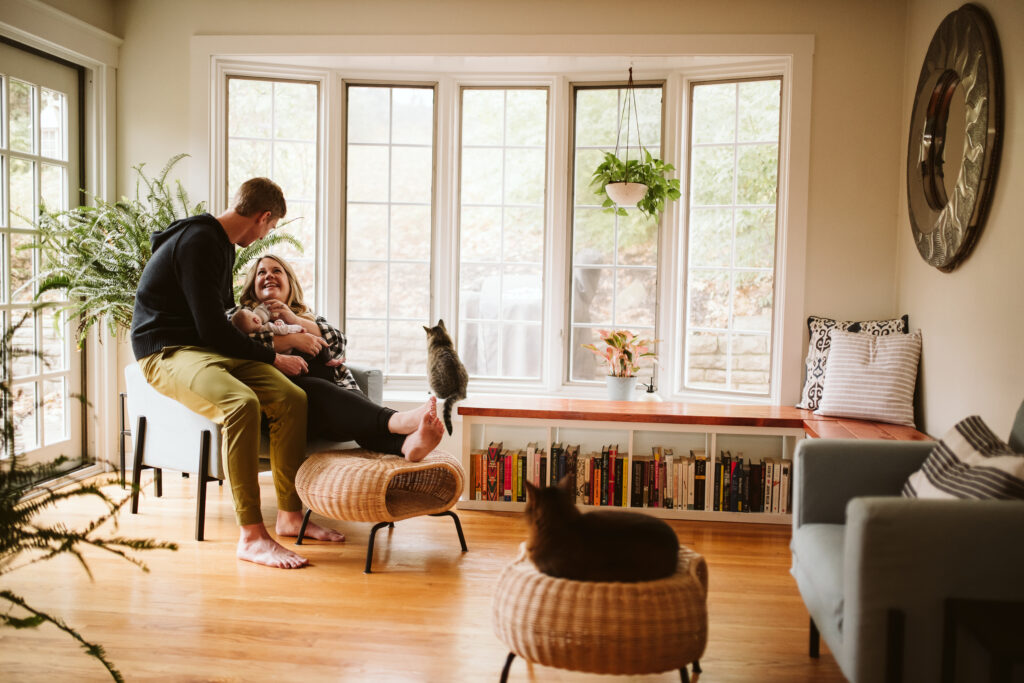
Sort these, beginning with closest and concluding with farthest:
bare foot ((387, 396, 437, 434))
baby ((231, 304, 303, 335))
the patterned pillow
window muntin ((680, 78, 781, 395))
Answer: bare foot ((387, 396, 437, 434)), baby ((231, 304, 303, 335)), the patterned pillow, window muntin ((680, 78, 781, 395))

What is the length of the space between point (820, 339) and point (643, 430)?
1003 mm

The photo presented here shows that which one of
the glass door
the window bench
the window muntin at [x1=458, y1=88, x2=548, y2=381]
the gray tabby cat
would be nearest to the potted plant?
the window bench

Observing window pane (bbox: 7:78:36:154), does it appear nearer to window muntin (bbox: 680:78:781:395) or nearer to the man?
the man

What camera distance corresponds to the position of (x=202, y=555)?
9.77 feet

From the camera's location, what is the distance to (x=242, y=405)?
2.93m

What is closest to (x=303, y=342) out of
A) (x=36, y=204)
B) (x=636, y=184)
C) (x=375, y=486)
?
(x=375, y=486)

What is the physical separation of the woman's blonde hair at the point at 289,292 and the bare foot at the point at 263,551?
3.29 ft

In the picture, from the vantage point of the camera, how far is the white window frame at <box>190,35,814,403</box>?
12.9ft

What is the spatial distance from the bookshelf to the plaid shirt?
57 centimetres

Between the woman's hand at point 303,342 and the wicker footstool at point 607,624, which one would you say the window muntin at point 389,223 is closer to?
the woman's hand at point 303,342

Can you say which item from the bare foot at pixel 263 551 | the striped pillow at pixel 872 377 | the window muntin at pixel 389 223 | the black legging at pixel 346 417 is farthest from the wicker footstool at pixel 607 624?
the window muntin at pixel 389 223

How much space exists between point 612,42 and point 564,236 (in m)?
1.06

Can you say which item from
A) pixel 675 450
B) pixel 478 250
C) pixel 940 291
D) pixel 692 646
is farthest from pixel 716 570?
pixel 478 250

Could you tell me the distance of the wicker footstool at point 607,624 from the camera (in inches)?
69.1
